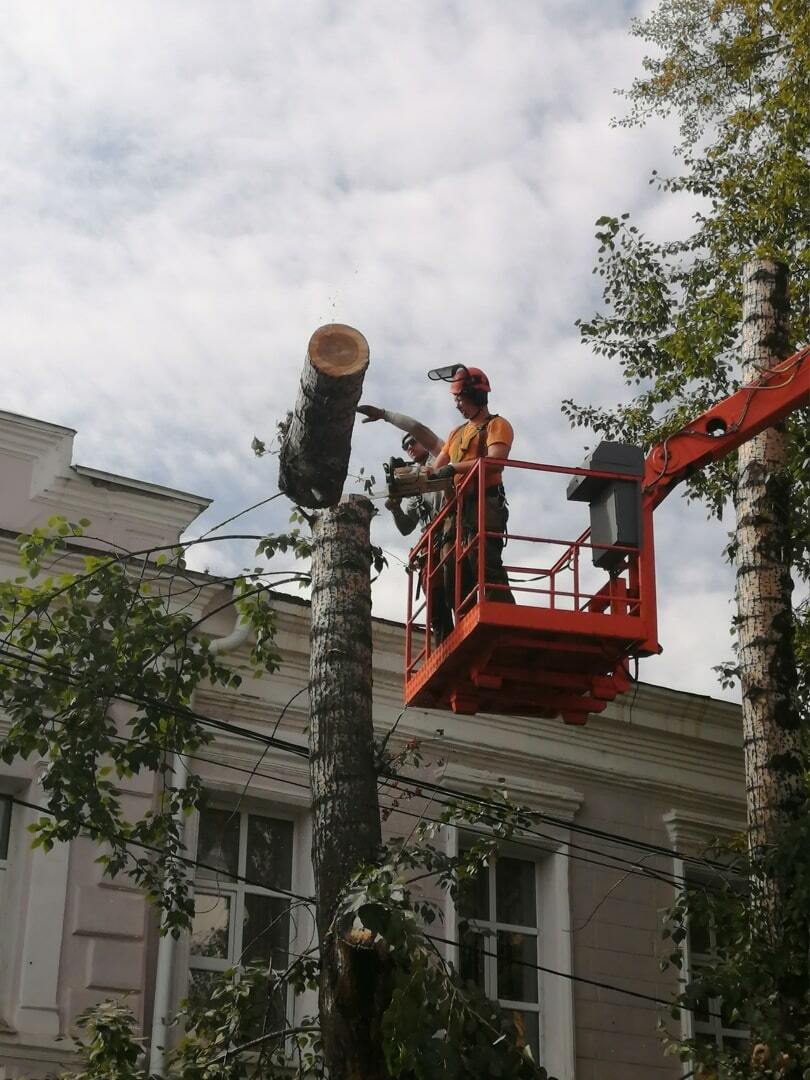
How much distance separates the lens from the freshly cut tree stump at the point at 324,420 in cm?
787

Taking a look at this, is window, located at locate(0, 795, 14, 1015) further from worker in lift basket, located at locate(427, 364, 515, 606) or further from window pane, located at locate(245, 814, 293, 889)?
worker in lift basket, located at locate(427, 364, 515, 606)

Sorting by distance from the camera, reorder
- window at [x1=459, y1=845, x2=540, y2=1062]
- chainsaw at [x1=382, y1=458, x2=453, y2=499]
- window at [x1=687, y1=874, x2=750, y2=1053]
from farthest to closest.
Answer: window at [x1=687, y1=874, x2=750, y2=1053]
window at [x1=459, y1=845, x2=540, y2=1062]
chainsaw at [x1=382, y1=458, x2=453, y2=499]

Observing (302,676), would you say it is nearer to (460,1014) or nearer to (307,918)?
(307,918)

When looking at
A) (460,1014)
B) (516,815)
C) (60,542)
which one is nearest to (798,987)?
(516,815)

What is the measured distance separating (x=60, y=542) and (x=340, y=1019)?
3823 millimetres

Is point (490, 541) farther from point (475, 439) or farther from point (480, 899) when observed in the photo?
point (480, 899)

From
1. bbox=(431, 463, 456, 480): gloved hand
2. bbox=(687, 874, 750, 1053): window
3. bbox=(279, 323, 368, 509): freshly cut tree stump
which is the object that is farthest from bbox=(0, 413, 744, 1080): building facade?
bbox=(279, 323, 368, 509): freshly cut tree stump

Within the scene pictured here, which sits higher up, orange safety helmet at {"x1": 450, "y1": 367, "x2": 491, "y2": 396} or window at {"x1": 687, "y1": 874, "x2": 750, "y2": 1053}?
orange safety helmet at {"x1": 450, "y1": 367, "x2": 491, "y2": 396}

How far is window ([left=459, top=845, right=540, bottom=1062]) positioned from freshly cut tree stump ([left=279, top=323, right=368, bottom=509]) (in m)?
6.19

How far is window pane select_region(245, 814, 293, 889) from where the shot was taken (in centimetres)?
1341

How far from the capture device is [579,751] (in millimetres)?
15258

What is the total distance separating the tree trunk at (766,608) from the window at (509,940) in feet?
11.2

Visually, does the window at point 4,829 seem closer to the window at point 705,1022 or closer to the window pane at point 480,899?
the window pane at point 480,899

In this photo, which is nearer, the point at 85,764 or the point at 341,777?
the point at 341,777
